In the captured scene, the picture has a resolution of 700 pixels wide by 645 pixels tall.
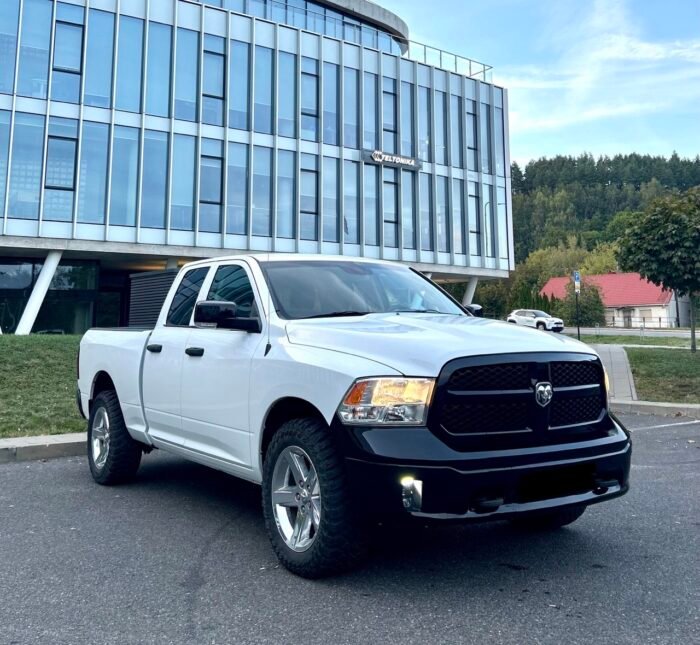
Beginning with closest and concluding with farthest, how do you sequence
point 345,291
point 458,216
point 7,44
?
point 345,291
point 7,44
point 458,216

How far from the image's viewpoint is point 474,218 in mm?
31766

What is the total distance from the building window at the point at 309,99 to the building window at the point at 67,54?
8.61 m

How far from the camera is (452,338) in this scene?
3.42m

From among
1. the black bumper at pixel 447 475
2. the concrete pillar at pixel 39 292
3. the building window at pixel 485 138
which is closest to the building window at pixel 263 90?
the concrete pillar at pixel 39 292

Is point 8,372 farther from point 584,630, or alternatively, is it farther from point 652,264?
point 652,264

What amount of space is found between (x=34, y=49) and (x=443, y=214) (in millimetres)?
17904

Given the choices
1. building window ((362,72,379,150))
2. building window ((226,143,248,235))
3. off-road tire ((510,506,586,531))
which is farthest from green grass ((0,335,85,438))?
building window ((362,72,379,150))

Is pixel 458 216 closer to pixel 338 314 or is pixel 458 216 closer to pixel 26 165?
pixel 26 165

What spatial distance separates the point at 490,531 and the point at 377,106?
27.0 m

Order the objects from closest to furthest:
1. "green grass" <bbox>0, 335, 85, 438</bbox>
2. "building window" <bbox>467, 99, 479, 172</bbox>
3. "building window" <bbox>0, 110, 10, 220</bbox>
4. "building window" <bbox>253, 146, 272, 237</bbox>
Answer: "green grass" <bbox>0, 335, 85, 438</bbox> → "building window" <bbox>0, 110, 10, 220</bbox> → "building window" <bbox>253, 146, 272, 237</bbox> → "building window" <bbox>467, 99, 479, 172</bbox>

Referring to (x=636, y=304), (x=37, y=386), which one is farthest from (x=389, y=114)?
(x=636, y=304)

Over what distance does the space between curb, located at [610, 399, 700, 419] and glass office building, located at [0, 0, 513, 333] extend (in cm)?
1745

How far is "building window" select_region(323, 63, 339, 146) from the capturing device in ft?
90.4

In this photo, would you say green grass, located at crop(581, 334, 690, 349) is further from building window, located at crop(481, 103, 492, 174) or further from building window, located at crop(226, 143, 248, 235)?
building window, located at crop(226, 143, 248, 235)
